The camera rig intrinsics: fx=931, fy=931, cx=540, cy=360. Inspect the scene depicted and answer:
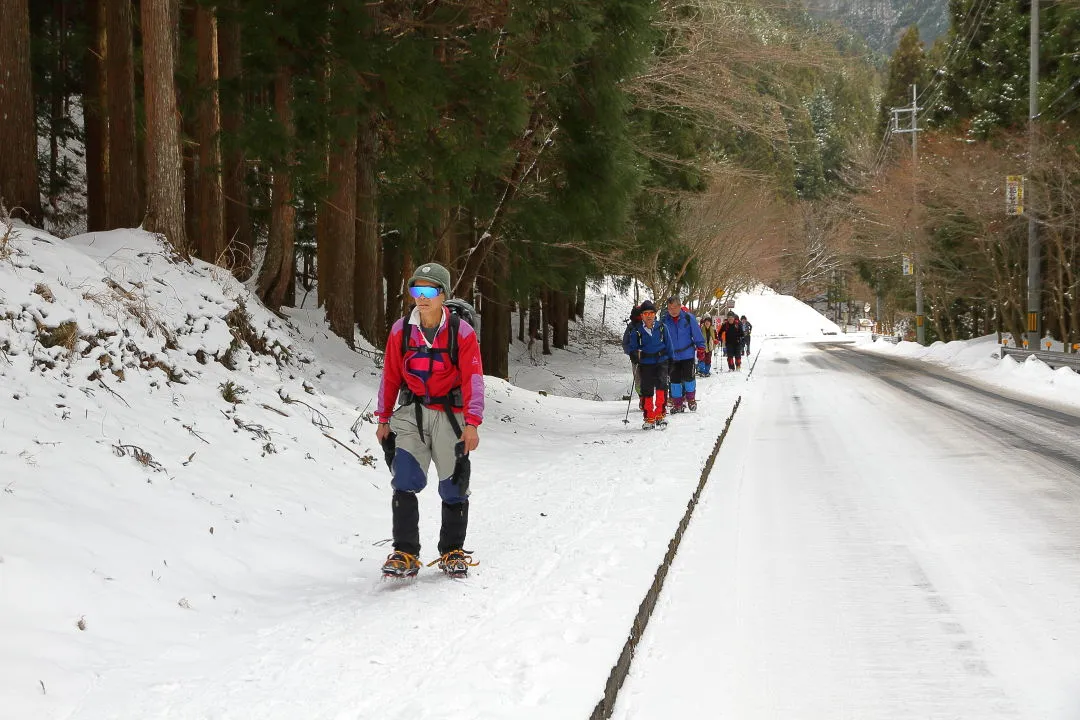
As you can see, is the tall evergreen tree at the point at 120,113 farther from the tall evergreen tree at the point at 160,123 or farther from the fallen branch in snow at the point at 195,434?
the fallen branch in snow at the point at 195,434

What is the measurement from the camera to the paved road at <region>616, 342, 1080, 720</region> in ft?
13.3

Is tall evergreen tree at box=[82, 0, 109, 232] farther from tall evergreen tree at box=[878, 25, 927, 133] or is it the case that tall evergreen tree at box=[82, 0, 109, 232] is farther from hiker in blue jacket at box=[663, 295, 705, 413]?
tall evergreen tree at box=[878, 25, 927, 133]

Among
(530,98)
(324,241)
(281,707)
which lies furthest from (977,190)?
(281,707)

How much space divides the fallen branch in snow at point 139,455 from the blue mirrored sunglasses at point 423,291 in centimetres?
237

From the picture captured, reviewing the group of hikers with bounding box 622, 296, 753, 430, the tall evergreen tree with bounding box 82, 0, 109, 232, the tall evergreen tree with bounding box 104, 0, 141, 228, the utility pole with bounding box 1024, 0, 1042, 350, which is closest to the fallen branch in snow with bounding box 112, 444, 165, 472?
the group of hikers with bounding box 622, 296, 753, 430

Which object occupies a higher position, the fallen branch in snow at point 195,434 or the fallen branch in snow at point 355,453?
the fallen branch in snow at point 195,434

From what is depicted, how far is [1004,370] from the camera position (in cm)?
2431

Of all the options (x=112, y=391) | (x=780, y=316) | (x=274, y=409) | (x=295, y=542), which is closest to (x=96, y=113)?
(x=274, y=409)

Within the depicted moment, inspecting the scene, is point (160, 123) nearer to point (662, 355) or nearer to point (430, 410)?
point (430, 410)

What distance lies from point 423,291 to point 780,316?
97530 millimetres

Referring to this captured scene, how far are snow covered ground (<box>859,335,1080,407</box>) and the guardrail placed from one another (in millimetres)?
192

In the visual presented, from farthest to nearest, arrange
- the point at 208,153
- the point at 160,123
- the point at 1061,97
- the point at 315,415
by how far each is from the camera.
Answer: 1. the point at 1061,97
2. the point at 208,153
3. the point at 160,123
4. the point at 315,415

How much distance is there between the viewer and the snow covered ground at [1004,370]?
1884cm

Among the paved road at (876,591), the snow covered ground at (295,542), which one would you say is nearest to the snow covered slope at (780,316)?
the paved road at (876,591)
